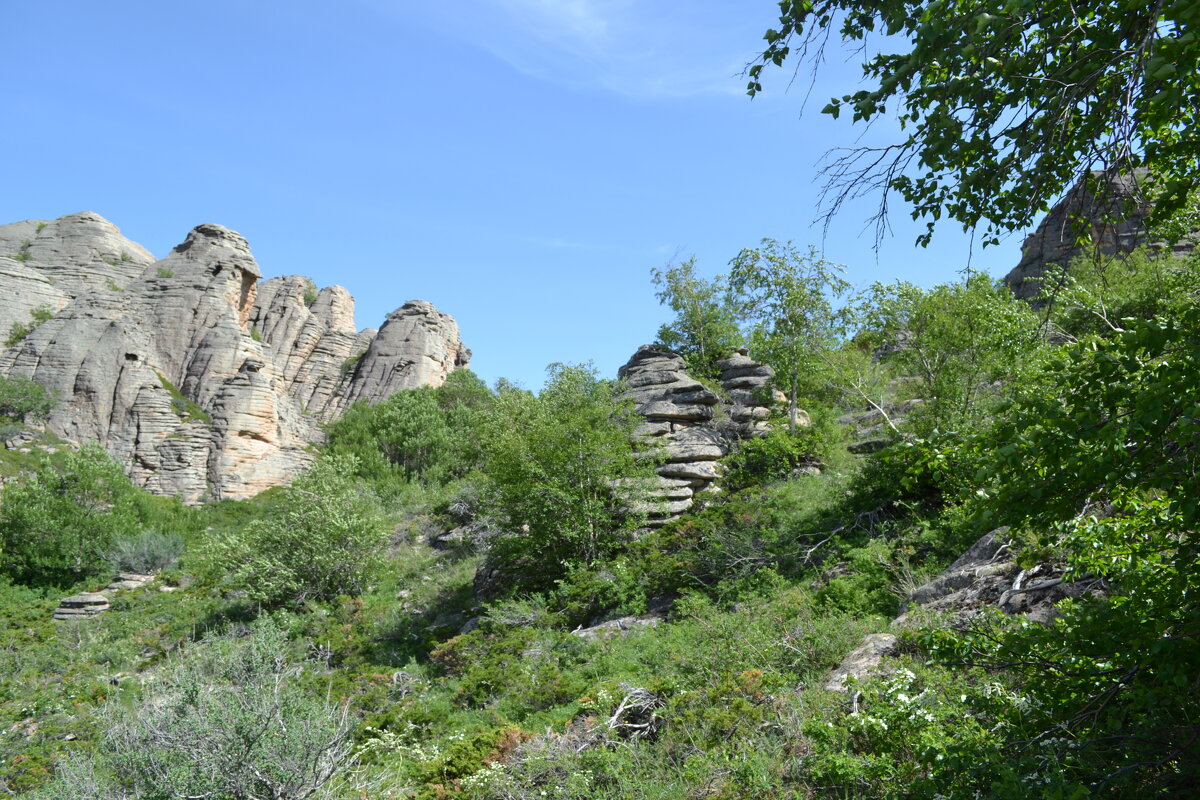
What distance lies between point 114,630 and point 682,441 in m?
16.9

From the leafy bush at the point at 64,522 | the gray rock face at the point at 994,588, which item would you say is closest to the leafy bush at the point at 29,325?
the leafy bush at the point at 64,522

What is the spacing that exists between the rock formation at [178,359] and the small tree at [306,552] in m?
19.2

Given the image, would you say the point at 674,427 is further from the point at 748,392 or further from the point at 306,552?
the point at 306,552

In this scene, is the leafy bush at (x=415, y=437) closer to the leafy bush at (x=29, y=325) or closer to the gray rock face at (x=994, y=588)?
the leafy bush at (x=29, y=325)

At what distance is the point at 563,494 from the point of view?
1650 centimetres

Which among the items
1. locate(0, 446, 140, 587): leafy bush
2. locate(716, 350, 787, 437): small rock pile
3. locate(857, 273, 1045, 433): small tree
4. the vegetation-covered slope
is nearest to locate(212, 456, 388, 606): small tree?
the vegetation-covered slope

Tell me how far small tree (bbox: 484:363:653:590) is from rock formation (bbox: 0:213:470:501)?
2617cm

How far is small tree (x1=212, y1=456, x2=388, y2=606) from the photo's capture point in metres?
18.9

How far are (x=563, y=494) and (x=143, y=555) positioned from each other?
65.5 ft

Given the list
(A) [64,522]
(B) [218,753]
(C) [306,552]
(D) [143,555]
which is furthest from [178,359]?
(B) [218,753]

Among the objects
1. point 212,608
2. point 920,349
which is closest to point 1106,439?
point 920,349

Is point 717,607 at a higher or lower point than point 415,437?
lower

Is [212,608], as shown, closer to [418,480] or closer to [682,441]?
[682,441]

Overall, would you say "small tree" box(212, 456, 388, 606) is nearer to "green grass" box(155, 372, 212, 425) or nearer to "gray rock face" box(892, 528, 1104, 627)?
"gray rock face" box(892, 528, 1104, 627)
